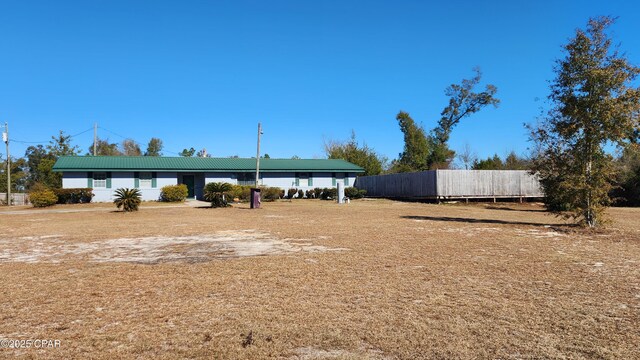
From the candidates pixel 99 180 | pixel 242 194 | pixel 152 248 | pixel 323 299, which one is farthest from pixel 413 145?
pixel 323 299

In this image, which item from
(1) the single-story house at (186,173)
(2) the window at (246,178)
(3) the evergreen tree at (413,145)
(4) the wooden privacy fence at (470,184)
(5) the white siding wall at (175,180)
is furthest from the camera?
(3) the evergreen tree at (413,145)

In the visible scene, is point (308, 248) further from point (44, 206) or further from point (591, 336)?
point (44, 206)

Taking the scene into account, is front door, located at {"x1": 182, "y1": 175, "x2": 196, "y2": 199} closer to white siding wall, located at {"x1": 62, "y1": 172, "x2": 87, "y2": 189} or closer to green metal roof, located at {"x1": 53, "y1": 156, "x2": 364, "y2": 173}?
green metal roof, located at {"x1": 53, "y1": 156, "x2": 364, "y2": 173}

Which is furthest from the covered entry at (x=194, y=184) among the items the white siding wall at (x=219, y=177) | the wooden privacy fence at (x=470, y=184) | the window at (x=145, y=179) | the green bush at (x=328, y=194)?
the wooden privacy fence at (x=470, y=184)

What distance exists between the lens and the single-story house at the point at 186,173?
32844 mm

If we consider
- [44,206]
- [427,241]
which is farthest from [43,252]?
[44,206]

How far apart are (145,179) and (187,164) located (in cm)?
379

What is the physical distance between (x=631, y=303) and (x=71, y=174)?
3563 cm

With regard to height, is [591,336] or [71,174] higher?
[71,174]

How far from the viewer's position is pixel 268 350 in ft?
12.8

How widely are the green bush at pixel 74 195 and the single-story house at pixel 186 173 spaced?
0.69m

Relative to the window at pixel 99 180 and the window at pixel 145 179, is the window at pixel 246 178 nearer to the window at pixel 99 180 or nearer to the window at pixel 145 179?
the window at pixel 145 179

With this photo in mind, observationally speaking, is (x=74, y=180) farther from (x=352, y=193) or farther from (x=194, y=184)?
(x=352, y=193)

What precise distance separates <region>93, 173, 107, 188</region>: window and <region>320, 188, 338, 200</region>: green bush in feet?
58.7
